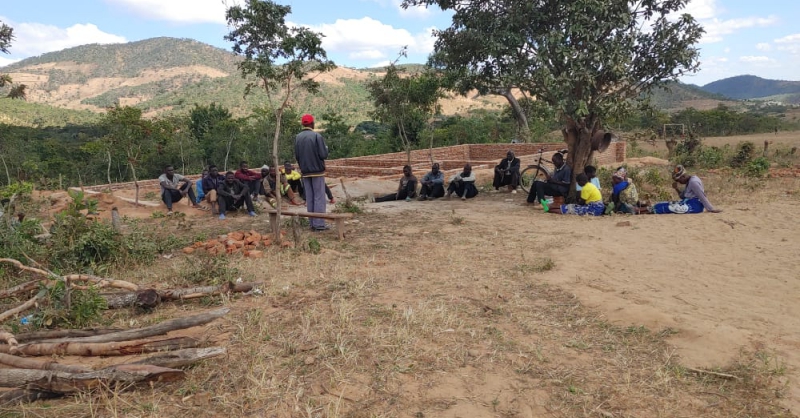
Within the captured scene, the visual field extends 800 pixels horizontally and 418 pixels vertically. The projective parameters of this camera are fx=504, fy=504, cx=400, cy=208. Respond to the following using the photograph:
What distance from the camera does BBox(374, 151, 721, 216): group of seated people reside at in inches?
291

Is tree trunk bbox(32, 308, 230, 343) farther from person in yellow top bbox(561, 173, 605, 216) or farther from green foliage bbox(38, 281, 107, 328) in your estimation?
person in yellow top bbox(561, 173, 605, 216)

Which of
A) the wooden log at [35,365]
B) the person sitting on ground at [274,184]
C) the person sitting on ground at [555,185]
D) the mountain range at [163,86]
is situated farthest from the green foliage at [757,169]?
the mountain range at [163,86]

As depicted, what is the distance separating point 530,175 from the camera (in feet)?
36.2

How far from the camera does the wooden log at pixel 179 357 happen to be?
2.98 meters

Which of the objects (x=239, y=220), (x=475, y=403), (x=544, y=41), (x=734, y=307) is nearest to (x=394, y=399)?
(x=475, y=403)

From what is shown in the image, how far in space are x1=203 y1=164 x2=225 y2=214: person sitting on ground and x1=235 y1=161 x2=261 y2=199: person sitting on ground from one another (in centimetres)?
33

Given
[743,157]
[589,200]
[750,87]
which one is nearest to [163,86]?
[743,157]

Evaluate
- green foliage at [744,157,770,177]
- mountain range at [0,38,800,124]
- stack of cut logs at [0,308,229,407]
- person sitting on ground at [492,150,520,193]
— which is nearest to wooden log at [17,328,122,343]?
stack of cut logs at [0,308,229,407]

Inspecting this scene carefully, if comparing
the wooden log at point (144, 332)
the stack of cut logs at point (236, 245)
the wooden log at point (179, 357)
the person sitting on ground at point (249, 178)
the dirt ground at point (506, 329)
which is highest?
the person sitting on ground at point (249, 178)

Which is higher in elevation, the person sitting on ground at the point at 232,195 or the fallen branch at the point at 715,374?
the person sitting on ground at the point at 232,195

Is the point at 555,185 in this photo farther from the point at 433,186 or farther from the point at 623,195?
the point at 433,186

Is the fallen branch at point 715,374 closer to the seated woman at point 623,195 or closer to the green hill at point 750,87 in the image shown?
the seated woman at point 623,195

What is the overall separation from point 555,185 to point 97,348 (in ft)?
22.9

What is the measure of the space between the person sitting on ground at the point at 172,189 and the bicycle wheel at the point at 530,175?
6434 mm
